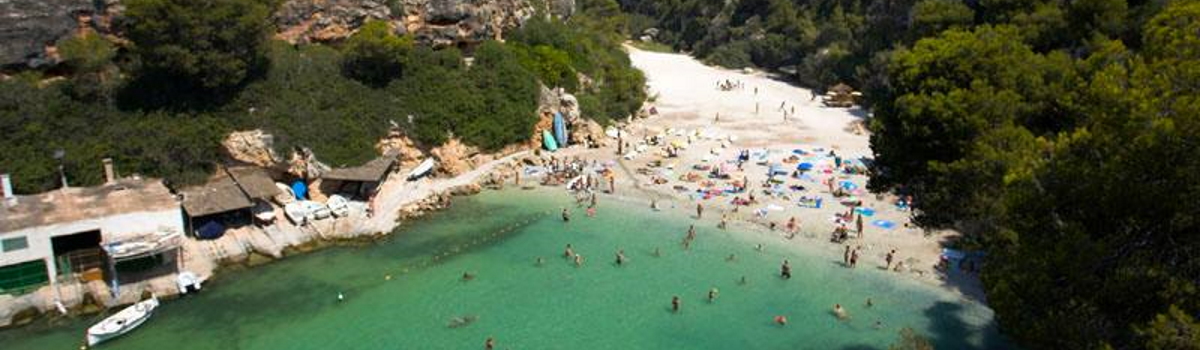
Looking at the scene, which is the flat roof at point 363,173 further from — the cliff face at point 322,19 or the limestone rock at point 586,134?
the limestone rock at point 586,134

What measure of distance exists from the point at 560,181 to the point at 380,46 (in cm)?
1198

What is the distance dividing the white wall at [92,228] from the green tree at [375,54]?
613 inches

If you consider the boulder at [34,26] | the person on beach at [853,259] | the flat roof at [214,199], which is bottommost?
the person on beach at [853,259]

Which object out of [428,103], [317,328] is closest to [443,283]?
[317,328]

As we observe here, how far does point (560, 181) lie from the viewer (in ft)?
138

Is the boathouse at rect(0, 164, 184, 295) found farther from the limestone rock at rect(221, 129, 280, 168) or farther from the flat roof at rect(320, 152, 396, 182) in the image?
the flat roof at rect(320, 152, 396, 182)

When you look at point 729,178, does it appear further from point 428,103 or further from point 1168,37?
point 1168,37

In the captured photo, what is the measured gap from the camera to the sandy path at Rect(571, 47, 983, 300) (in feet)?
108

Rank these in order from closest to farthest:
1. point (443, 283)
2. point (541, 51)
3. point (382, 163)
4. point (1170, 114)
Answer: point (1170, 114) < point (443, 283) < point (382, 163) < point (541, 51)

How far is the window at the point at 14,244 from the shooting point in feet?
86.3

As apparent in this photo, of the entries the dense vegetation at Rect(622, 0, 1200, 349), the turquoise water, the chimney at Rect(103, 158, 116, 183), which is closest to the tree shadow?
the turquoise water

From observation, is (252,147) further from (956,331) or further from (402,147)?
(956,331)

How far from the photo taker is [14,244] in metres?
26.5

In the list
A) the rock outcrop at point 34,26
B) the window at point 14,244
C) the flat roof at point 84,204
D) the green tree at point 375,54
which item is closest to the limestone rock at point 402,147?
the green tree at point 375,54
